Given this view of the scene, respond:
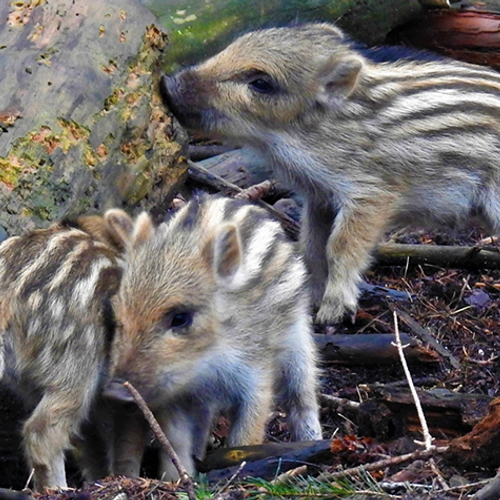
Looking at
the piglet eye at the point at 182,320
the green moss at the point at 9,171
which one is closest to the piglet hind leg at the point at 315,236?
the piglet eye at the point at 182,320

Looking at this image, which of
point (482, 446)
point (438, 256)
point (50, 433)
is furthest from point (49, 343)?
point (438, 256)

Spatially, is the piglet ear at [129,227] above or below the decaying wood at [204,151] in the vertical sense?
above

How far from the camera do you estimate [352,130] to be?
6.46 meters

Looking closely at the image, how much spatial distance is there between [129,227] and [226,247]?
1.45 feet

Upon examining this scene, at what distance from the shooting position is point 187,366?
466 centimetres

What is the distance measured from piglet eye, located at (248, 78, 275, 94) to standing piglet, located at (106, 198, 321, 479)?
1243 mm

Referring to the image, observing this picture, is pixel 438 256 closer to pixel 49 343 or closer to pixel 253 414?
pixel 253 414

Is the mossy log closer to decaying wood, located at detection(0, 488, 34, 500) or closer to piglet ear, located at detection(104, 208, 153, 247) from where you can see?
piglet ear, located at detection(104, 208, 153, 247)

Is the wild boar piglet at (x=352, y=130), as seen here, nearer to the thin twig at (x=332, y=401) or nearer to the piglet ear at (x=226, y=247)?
the thin twig at (x=332, y=401)

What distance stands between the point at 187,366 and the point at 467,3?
15.7ft

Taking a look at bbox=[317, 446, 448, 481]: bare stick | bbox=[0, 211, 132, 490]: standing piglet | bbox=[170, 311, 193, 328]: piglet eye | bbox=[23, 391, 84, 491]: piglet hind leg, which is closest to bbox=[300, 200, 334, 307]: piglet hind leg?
bbox=[170, 311, 193, 328]: piglet eye

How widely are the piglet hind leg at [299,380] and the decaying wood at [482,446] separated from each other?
146 centimetres

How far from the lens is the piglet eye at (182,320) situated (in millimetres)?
4641

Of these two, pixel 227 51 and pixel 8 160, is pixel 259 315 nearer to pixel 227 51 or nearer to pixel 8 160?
pixel 8 160
